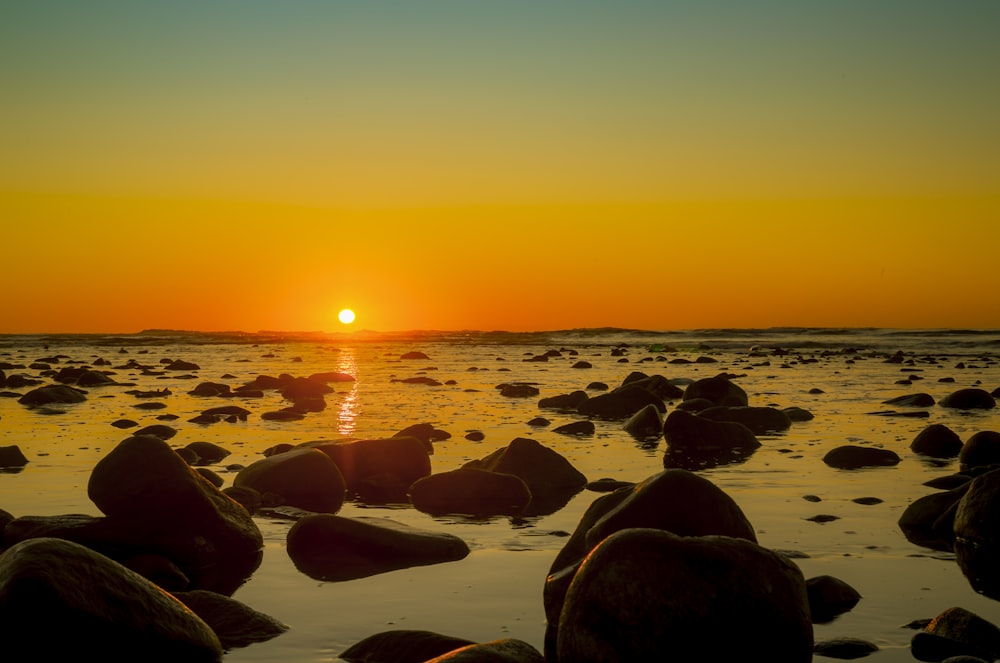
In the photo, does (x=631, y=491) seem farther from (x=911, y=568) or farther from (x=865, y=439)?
(x=865, y=439)

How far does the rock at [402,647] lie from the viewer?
5254 mm

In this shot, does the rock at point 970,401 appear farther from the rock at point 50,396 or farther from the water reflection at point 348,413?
the rock at point 50,396

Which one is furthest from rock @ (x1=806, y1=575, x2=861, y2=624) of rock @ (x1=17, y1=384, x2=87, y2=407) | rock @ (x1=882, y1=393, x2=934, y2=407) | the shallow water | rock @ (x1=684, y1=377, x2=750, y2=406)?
rock @ (x1=17, y1=384, x2=87, y2=407)

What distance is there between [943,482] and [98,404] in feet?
54.2

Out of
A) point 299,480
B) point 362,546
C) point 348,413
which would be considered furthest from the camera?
point 348,413

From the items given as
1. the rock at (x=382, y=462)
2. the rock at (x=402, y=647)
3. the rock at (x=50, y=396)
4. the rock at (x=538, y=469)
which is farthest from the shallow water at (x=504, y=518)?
the rock at (x=382, y=462)

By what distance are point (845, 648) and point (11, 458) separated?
10.1 meters

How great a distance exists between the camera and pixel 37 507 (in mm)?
9375

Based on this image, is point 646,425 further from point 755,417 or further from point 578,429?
point 755,417

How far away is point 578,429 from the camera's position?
15.7 m

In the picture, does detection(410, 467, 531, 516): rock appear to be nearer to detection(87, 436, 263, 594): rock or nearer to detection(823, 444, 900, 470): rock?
detection(87, 436, 263, 594): rock

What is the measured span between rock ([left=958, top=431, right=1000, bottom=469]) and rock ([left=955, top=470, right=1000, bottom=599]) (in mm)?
3875

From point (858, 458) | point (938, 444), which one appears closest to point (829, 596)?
point (858, 458)

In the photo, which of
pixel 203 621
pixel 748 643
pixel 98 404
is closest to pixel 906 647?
pixel 748 643
